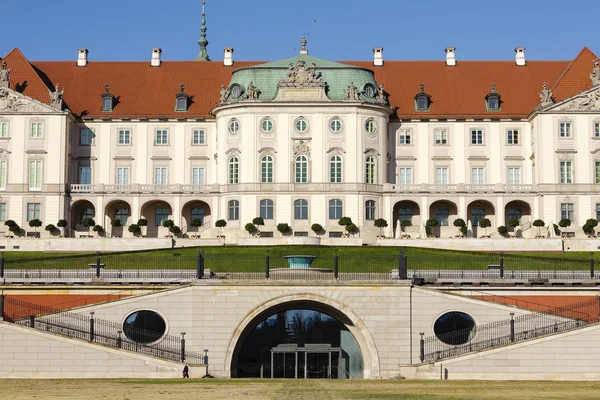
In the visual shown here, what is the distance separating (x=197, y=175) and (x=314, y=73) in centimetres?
1096

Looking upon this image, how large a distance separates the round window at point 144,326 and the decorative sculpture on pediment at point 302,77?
33388 millimetres

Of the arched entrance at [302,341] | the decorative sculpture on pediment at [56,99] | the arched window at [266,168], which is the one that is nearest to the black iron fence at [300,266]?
the arched entrance at [302,341]

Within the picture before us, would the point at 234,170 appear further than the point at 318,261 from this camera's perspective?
Yes

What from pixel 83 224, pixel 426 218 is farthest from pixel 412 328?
pixel 83 224

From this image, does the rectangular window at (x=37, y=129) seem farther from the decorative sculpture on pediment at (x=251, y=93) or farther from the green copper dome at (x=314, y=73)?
the decorative sculpture on pediment at (x=251, y=93)

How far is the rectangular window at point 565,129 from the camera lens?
80.9 m

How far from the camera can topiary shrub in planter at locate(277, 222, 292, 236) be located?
3063 inches

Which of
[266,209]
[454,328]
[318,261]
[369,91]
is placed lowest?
[454,328]

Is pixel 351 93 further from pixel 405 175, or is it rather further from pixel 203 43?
pixel 203 43

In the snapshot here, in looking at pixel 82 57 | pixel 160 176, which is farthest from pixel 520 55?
pixel 82 57

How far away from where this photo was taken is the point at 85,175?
8394cm

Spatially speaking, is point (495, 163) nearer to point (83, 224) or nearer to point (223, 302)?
point (83, 224)

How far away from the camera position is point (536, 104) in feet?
276

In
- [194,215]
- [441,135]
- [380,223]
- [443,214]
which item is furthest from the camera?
[441,135]
